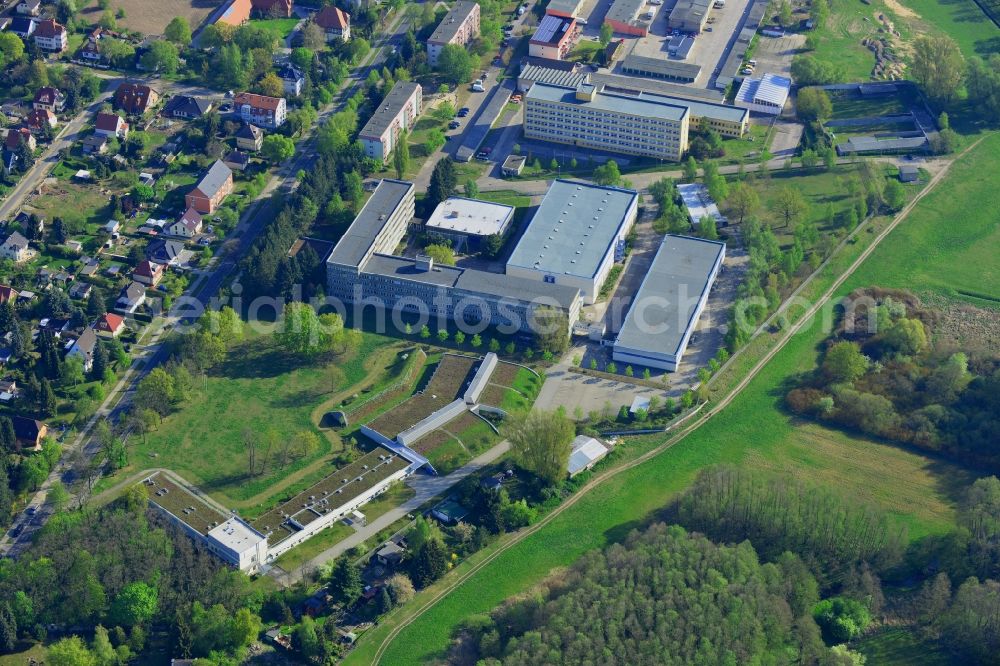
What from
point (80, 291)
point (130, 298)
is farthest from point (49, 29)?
point (130, 298)

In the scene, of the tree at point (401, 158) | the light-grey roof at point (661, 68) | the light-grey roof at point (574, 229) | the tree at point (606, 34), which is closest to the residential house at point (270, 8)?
the tree at point (401, 158)

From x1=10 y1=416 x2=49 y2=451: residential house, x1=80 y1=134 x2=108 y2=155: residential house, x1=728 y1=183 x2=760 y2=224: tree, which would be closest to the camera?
x1=10 y1=416 x2=49 y2=451: residential house

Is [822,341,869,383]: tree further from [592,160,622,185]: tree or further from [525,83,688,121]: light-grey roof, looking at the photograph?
[525,83,688,121]: light-grey roof

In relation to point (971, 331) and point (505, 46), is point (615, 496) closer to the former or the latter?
point (971, 331)

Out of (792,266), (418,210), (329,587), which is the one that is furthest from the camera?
(418,210)

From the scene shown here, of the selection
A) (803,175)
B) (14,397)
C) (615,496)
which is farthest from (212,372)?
(803,175)

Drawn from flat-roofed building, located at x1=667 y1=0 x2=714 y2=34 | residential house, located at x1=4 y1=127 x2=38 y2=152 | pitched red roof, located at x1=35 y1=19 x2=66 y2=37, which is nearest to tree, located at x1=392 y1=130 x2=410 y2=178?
residential house, located at x1=4 y1=127 x2=38 y2=152
